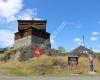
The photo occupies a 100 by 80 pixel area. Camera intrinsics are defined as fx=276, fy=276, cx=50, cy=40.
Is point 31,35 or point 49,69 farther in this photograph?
point 31,35

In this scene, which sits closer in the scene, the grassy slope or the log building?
the grassy slope

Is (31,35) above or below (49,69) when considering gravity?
above

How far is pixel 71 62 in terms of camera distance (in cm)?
3709

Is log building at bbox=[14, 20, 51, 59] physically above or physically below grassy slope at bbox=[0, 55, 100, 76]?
above

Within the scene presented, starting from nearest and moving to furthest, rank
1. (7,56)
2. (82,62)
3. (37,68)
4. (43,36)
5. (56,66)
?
(37,68)
(56,66)
(82,62)
(7,56)
(43,36)

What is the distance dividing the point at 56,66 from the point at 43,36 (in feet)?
89.5

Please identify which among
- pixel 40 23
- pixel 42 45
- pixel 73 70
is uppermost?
pixel 40 23

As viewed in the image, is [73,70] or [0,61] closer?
[73,70]

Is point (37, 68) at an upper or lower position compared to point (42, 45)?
lower

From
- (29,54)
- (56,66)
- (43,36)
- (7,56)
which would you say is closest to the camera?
(56,66)

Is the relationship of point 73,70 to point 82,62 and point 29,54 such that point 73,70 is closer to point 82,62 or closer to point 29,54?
point 82,62

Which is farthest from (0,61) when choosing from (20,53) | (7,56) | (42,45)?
(42,45)

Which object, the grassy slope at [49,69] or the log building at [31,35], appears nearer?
the grassy slope at [49,69]

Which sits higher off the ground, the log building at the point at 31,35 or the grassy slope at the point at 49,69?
the log building at the point at 31,35
